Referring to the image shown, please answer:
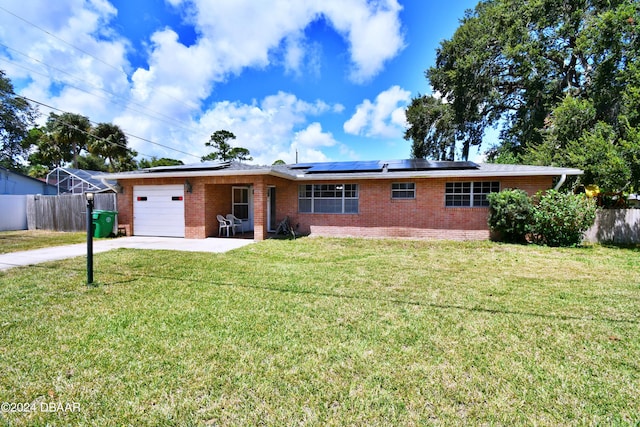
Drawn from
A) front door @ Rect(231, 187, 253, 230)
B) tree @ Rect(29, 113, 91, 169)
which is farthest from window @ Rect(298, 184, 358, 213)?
tree @ Rect(29, 113, 91, 169)

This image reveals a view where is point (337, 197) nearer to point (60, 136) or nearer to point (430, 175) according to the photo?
point (430, 175)

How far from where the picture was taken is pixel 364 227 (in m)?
12.2

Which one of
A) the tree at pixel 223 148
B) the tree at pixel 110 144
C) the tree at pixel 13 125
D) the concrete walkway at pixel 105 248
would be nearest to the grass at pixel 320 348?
the concrete walkway at pixel 105 248

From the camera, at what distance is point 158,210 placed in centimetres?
1232

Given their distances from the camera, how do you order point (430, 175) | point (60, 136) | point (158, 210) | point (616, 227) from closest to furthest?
point (616, 227) → point (430, 175) → point (158, 210) → point (60, 136)

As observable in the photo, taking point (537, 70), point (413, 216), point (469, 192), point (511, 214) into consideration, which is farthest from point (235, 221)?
point (537, 70)

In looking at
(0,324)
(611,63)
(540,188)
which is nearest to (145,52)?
(0,324)

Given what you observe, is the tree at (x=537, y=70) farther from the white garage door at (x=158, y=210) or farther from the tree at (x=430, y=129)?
the white garage door at (x=158, y=210)

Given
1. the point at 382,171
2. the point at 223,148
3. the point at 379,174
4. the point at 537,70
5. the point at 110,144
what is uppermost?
the point at 537,70

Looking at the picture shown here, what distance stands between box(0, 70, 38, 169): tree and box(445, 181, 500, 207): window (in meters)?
33.7

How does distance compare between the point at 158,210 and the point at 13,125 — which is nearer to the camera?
the point at 158,210

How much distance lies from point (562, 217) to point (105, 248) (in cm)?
1489

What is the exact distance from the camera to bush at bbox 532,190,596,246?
381 inches

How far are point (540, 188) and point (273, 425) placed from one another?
12.3 meters
